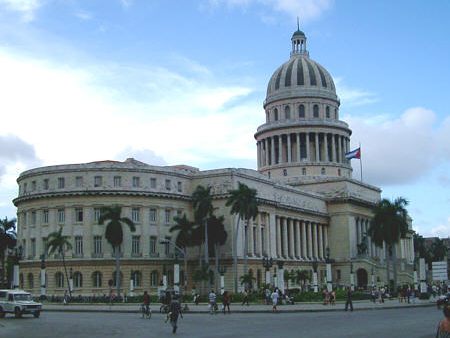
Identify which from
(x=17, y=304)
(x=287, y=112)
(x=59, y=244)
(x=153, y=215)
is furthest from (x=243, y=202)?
(x=287, y=112)

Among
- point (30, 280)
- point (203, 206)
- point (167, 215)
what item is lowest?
point (30, 280)

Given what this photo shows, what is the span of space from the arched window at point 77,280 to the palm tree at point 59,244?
1052 millimetres

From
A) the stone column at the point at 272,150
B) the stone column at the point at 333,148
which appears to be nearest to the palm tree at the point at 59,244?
the stone column at the point at 272,150

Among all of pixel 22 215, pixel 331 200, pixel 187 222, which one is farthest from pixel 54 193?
pixel 331 200

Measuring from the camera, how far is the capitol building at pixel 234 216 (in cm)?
9006

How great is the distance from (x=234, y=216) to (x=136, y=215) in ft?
43.8

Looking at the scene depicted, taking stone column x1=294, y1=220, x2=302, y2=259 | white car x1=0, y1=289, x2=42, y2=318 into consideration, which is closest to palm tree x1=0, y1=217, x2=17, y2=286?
stone column x1=294, y1=220, x2=302, y2=259

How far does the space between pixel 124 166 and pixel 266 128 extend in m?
49.7

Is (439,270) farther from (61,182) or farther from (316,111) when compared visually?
(316,111)

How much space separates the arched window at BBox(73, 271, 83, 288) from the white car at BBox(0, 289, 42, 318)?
37.8 meters

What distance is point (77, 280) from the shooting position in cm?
8862

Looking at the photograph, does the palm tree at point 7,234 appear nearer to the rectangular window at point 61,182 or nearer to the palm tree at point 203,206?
the rectangular window at point 61,182

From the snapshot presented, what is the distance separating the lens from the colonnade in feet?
435

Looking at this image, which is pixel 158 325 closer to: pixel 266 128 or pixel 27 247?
pixel 27 247
